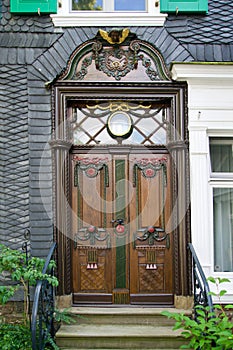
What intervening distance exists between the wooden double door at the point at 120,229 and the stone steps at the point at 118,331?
0.28 metres

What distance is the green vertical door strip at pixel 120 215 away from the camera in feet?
19.2

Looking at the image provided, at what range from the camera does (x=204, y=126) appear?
5754 millimetres

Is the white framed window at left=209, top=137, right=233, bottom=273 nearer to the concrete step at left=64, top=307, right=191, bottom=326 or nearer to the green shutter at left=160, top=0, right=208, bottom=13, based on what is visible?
the concrete step at left=64, top=307, right=191, bottom=326

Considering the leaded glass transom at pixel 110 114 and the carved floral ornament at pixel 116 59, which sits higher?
the carved floral ornament at pixel 116 59

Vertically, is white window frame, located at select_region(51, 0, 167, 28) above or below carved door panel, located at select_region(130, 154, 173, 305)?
above

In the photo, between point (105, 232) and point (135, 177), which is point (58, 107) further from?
point (105, 232)

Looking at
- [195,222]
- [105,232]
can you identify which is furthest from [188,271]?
[105,232]

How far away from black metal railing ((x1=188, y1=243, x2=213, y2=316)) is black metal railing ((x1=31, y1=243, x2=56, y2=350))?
5.17 feet

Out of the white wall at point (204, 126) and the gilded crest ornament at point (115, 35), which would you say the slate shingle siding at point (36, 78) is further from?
the white wall at point (204, 126)

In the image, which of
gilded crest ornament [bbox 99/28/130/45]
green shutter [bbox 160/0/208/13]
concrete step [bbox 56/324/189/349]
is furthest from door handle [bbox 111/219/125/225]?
green shutter [bbox 160/0/208/13]

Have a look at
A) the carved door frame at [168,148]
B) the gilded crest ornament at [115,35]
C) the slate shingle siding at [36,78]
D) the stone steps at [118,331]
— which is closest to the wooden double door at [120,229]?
the carved door frame at [168,148]

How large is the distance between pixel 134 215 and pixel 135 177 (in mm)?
479

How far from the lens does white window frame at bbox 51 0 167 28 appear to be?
591cm

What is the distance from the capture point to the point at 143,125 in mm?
6035
